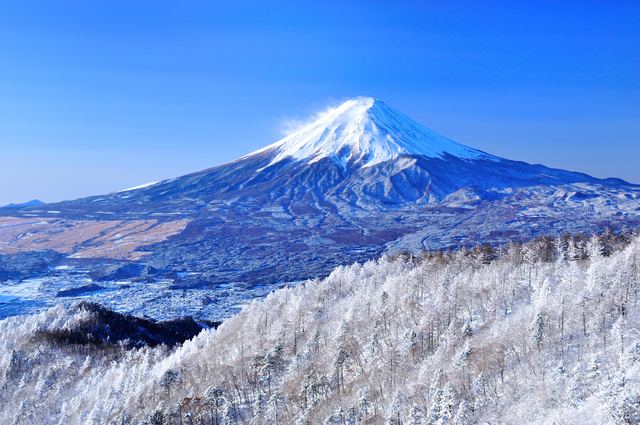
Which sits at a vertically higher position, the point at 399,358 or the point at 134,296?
the point at 399,358

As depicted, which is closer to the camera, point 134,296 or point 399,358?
point 399,358

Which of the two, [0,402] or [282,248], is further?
[282,248]

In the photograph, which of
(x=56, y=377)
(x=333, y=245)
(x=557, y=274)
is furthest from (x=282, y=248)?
(x=557, y=274)

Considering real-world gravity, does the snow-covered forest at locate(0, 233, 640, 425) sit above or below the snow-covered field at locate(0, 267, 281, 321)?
above

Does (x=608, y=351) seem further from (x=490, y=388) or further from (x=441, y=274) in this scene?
(x=441, y=274)

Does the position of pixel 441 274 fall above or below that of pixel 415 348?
above

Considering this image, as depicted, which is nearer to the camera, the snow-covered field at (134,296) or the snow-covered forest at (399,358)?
the snow-covered forest at (399,358)

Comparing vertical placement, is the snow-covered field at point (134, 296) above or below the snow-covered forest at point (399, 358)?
below

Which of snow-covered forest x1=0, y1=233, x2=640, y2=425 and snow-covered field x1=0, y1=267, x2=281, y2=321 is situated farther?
snow-covered field x1=0, y1=267, x2=281, y2=321
